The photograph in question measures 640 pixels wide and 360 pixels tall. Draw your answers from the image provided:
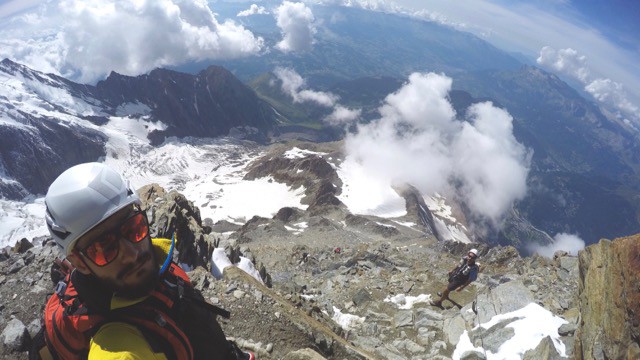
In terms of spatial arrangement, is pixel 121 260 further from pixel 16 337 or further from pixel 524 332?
pixel 524 332

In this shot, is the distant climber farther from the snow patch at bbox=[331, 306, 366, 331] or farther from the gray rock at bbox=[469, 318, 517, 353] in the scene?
the snow patch at bbox=[331, 306, 366, 331]

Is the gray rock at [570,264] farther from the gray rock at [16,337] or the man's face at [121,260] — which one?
the gray rock at [16,337]

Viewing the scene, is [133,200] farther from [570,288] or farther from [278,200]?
[278,200]

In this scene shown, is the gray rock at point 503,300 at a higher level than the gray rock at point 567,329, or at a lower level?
lower

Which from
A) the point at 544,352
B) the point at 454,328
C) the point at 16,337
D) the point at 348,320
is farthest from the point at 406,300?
the point at 16,337

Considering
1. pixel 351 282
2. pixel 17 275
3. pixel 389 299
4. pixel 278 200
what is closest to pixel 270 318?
pixel 17 275

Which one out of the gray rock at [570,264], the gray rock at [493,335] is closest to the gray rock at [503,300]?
the gray rock at [493,335]

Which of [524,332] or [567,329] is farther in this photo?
[524,332]
